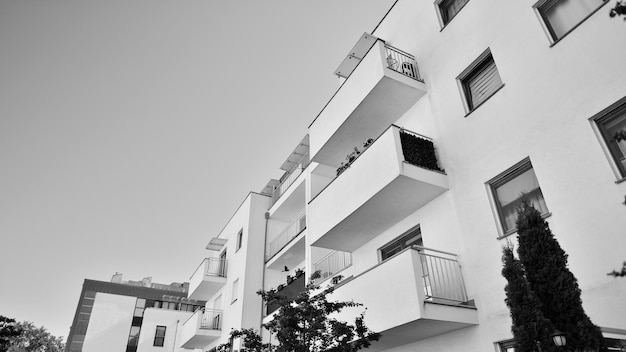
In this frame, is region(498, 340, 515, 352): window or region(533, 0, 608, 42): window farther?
region(533, 0, 608, 42): window

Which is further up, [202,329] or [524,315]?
[202,329]

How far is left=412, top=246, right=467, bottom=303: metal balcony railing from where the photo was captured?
A: 9703mm

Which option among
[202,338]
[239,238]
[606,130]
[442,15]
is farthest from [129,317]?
[606,130]

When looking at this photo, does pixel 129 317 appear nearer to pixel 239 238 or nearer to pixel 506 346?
pixel 239 238

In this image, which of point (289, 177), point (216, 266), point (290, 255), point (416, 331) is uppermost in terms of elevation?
point (289, 177)

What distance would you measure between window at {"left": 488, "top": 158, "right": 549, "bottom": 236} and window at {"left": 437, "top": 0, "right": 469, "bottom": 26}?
16.7 feet

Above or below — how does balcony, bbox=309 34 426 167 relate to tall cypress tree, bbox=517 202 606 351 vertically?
above

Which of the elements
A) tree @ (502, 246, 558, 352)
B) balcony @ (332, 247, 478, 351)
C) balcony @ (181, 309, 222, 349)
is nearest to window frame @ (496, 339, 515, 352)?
balcony @ (332, 247, 478, 351)

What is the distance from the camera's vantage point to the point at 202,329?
Answer: 22953 millimetres

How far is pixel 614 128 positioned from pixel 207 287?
22.4 m

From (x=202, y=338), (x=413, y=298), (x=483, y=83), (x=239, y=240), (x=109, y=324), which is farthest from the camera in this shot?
(x=109, y=324)

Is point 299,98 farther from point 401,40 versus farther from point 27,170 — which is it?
point 27,170

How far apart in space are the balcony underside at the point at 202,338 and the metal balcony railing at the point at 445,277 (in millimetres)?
15796

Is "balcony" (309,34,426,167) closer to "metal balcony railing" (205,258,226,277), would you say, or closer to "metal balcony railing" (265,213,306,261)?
"metal balcony railing" (265,213,306,261)
